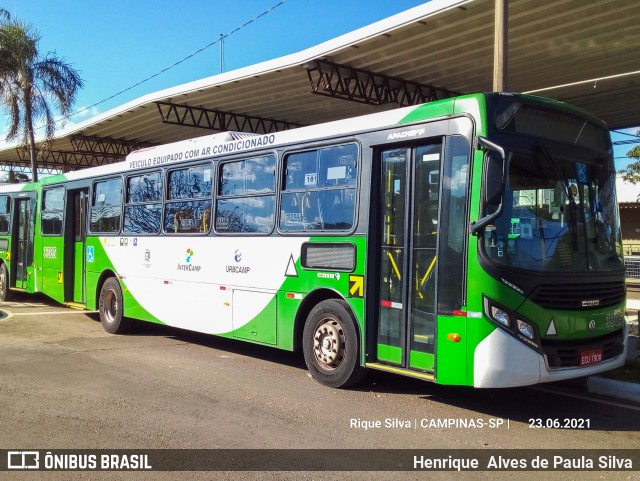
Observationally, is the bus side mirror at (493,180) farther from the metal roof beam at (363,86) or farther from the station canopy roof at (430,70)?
the metal roof beam at (363,86)

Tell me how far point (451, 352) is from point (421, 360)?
0.49 m

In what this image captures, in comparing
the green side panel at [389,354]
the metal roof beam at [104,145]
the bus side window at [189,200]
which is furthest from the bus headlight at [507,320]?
the metal roof beam at [104,145]

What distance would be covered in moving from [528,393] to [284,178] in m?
4.14

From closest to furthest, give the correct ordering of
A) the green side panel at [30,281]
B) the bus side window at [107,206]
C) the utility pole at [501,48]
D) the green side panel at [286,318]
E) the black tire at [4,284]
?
the green side panel at [286,318], the utility pole at [501,48], the bus side window at [107,206], the green side panel at [30,281], the black tire at [4,284]

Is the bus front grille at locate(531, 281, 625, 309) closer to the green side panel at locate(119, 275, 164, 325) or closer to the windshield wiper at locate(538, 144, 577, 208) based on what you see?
the windshield wiper at locate(538, 144, 577, 208)

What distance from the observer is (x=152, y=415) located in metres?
6.30

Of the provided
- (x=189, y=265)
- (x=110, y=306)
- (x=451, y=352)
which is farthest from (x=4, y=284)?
(x=451, y=352)

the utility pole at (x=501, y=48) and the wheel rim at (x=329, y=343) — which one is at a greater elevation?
the utility pole at (x=501, y=48)

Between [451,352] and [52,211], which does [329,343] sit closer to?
[451,352]

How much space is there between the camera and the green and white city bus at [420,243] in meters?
5.89

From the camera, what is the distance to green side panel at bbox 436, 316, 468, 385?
5.93 meters

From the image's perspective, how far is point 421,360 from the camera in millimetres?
6438

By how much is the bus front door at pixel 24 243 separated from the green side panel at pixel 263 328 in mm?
8478

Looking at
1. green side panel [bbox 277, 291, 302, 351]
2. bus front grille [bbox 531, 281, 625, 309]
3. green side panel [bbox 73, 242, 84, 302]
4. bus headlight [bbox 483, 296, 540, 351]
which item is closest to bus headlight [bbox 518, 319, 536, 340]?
bus headlight [bbox 483, 296, 540, 351]
